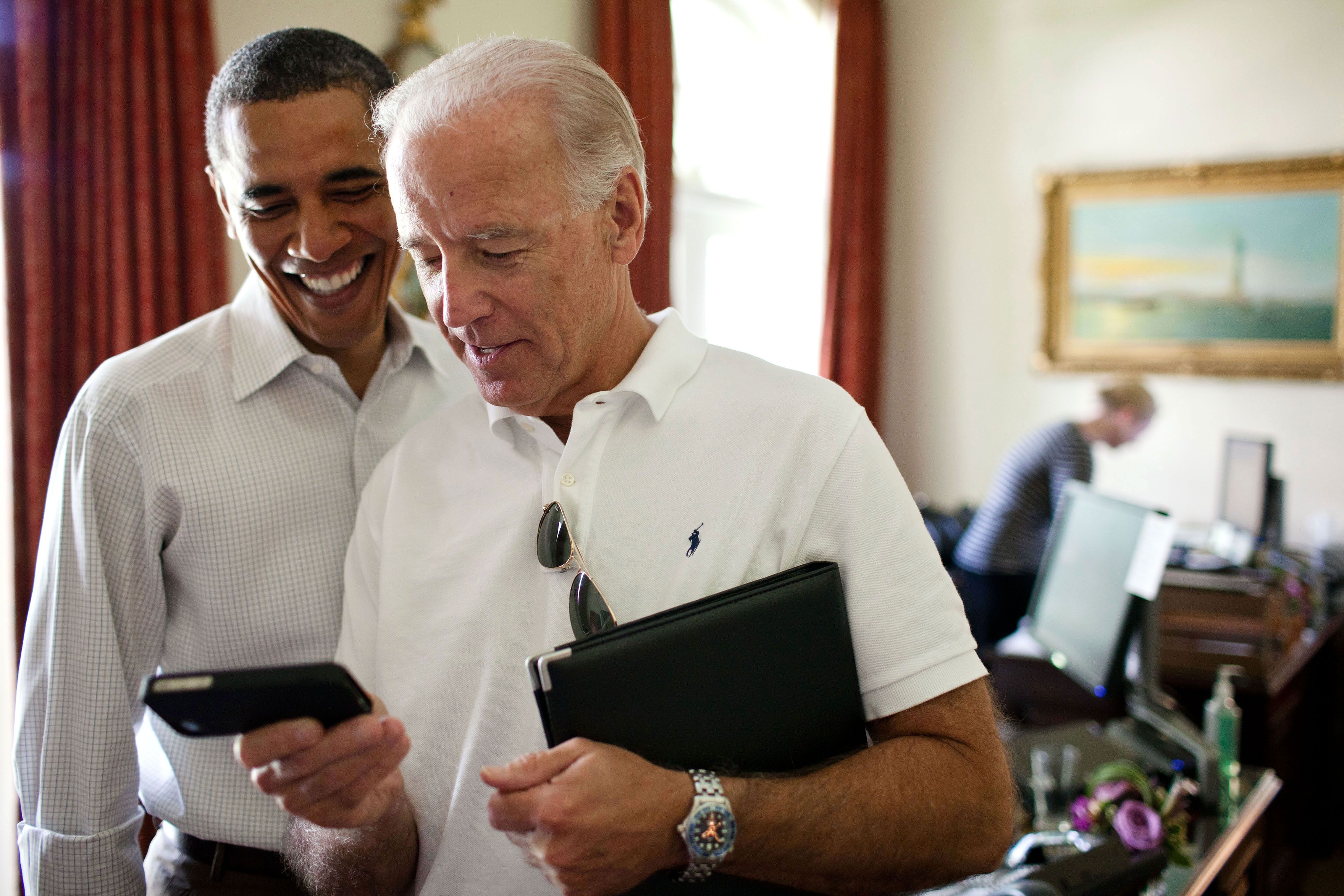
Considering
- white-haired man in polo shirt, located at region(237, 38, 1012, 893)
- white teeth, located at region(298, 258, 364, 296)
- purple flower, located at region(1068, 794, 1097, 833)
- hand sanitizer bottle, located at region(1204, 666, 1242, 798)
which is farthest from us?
hand sanitizer bottle, located at region(1204, 666, 1242, 798)

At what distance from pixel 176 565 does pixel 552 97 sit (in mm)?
813

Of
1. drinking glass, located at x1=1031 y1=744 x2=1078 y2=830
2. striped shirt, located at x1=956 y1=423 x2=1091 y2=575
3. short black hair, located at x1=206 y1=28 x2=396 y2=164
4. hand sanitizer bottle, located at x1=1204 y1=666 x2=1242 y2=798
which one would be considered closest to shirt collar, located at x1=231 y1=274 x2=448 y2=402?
short black hair, located at x1=206 y1=28 x2=396 y2=164

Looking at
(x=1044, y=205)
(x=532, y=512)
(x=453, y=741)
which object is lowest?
(x=453, y=741)

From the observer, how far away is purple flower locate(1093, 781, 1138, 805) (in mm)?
1934

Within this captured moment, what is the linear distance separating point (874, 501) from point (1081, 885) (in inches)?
29.2

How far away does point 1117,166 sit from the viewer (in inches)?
208

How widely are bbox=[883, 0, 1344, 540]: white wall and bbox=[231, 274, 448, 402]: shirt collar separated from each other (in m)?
4.80

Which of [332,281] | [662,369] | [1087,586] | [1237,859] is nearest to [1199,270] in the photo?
[1087,586]

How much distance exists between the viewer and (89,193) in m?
2.32

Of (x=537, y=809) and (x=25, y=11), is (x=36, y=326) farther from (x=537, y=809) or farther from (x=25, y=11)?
(x=537, y=809)

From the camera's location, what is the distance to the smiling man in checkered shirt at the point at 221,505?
1.28m

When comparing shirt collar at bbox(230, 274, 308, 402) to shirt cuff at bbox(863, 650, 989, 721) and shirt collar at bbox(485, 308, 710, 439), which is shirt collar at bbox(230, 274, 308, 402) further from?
shirt cuff at bbox(863, 650, 989, 721)

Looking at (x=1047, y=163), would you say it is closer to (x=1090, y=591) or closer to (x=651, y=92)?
(x=651, y=92)

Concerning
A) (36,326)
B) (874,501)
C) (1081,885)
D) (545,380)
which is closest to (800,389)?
(874,501)
